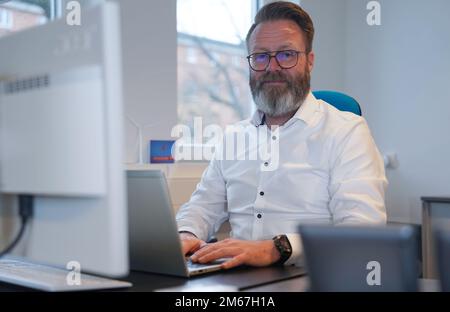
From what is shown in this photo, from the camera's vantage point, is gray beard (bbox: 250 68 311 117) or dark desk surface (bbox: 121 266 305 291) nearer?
dark desk surface (bbox: 121 266 305 291)

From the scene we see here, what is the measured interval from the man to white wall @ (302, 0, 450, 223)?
1693 mm

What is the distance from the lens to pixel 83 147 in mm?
609

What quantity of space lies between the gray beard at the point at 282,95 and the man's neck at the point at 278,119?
0.02 m

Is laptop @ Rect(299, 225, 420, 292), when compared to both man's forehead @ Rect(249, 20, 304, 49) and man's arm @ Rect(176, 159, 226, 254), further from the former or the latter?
man's forehead @ Rect(249, 20, 304, 49)

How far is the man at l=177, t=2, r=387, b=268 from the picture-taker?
5.57 feet

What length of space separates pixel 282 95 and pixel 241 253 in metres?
0.75

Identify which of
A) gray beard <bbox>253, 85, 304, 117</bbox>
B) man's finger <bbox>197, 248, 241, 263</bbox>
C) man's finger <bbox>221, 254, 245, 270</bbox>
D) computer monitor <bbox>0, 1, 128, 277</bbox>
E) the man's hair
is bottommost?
man's finger <bbox>221, 254, 245, 270</bbox>

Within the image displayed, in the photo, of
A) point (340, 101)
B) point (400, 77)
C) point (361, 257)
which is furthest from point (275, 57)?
point (400, 77)

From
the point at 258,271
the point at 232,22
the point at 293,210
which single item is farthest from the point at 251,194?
the point at 232,22

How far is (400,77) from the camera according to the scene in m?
3.51

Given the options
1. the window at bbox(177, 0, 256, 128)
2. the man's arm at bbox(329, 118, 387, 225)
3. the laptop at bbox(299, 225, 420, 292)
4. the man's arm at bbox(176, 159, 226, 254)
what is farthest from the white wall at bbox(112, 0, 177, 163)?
the laptop at bbox(299, 225, 420, 292)

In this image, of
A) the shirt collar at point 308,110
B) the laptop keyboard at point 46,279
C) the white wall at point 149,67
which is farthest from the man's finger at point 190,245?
the white wall at point 149,67

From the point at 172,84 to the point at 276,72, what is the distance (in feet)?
3.27

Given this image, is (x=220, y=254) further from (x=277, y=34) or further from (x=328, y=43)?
(x=328, y=43)
